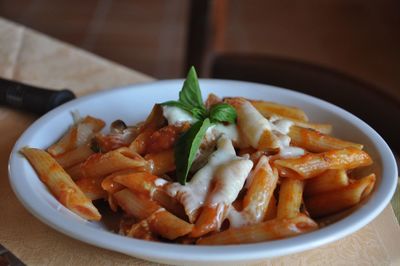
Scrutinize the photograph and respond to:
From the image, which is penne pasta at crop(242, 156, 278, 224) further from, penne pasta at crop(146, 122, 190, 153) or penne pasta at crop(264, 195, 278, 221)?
penne pasta at crop(146, 122, 190, 153)

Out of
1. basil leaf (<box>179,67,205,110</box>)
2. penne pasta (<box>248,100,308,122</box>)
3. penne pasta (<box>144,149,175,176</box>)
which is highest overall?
basil leaf (<box>179,67,205,110</box>)

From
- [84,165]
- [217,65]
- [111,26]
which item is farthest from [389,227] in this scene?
[111,26]

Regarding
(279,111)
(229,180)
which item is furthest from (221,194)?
(279,111)

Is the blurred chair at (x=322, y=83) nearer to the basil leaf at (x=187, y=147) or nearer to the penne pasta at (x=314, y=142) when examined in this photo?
the penne pasta at (x=314, y=142)

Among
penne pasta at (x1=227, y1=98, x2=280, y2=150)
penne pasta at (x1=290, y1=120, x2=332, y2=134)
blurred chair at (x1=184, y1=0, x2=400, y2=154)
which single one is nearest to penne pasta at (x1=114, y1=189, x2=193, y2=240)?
penne pasta at (x1=227, y1=98, x2=280, y2=150)

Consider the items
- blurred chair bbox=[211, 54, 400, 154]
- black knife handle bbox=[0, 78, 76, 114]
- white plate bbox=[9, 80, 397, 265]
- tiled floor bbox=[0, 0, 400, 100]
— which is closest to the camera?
white plate bbox=[9, 80, 397, 265]

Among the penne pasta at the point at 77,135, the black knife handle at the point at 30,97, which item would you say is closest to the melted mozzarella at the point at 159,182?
the penne pasta at the point at 77,135
